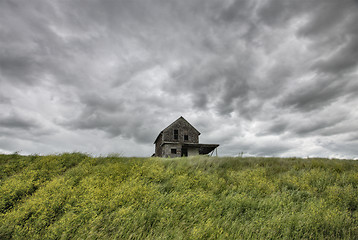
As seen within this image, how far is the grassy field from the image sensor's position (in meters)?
3.65

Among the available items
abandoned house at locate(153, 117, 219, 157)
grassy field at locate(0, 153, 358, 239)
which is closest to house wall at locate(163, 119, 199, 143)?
abandoned house at locate(153, 117, 219, 157)

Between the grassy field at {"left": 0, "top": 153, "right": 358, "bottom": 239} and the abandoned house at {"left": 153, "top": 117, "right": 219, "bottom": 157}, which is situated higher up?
the abandoned house at {"left": 153, "top": 117, "right": 219, "bottom": 157}

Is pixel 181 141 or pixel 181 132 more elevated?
pixel 181 132

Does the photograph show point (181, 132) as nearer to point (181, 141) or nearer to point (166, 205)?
point (181, 141)

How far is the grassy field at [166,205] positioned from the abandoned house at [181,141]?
55.1 feet

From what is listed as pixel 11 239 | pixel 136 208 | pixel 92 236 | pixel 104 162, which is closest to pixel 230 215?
pixel 136 208

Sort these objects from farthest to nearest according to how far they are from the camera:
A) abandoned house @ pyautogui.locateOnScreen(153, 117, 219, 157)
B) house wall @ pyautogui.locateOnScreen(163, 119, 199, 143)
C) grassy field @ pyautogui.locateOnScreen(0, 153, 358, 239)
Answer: house wall @ pyautogui.locateOnScreen(163, 119, 199, 143) → abandoned house @ pyautogui.locateOnScreen(153, 117, 219, 157) → grassy field @ pyautogui.locateOnScreen(0, 153, 358, 239)

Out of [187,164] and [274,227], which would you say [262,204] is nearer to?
[274,227]

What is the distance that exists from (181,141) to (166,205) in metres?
21.1

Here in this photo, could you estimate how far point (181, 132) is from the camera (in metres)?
26.2

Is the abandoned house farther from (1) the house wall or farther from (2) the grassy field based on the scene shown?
(2) the grassy field

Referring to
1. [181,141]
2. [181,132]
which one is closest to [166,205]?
[181,141]

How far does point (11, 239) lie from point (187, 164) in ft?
20.1

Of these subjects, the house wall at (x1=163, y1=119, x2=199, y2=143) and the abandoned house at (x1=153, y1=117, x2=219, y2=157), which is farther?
the house wall at (x1=163, y1=119, x2=199, y2=143)
